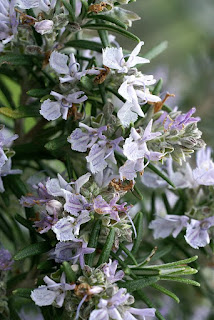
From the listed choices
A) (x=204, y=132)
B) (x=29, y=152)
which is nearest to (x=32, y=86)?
(x=29, y=152)

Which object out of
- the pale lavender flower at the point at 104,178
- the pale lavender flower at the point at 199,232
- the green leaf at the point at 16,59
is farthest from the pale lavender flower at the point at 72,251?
the green leaf at the point at 16,59

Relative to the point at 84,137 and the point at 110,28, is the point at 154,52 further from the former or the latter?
the point at 84,137

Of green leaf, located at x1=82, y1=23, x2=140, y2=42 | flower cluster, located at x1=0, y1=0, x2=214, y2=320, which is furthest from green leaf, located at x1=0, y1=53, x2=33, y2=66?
green leaf, located at x1=82, y1=23, x2=140, y2=42

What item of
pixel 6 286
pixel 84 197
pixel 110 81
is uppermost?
pixel 110 81

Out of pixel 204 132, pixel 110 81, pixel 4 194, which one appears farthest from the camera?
pixel 204 132

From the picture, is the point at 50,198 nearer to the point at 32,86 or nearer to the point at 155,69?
the point at 32,86
